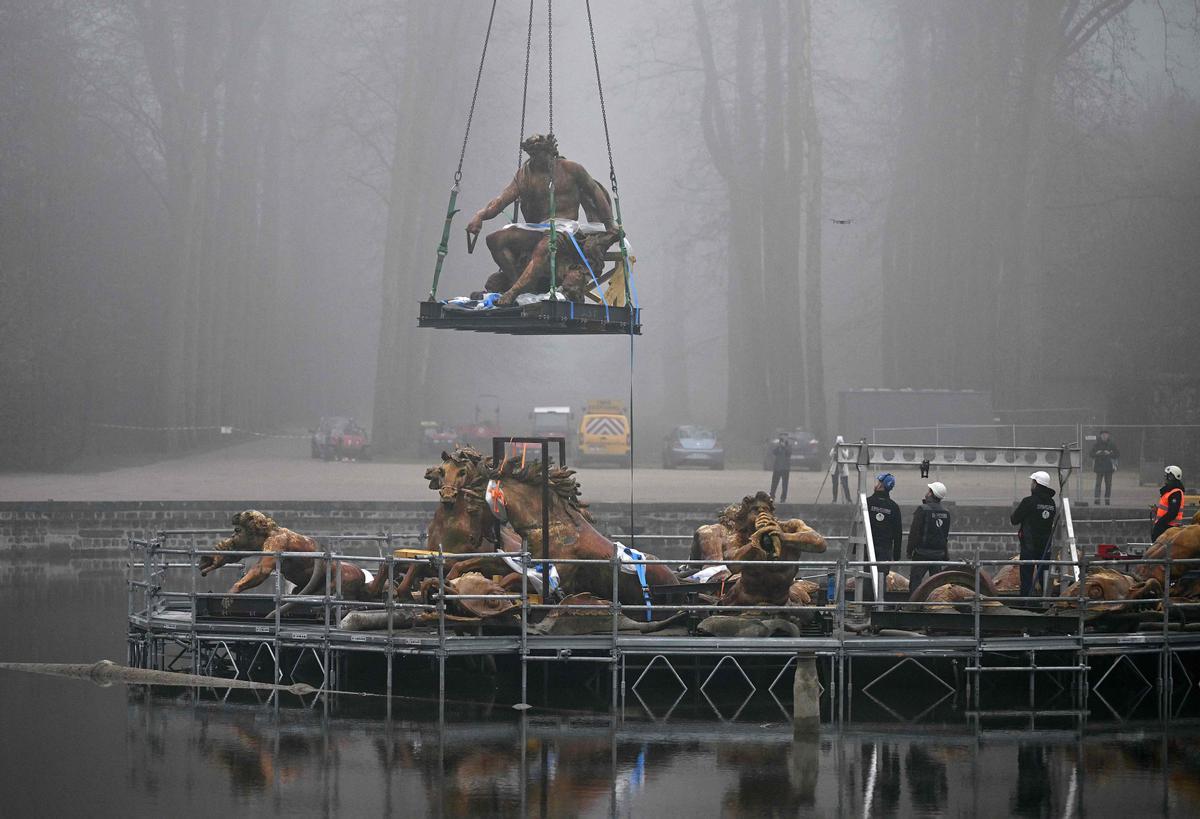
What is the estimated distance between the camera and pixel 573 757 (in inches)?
651

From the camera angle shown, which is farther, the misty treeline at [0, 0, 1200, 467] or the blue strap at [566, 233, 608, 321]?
the misty treeline at [0, 0, 1200, 467]

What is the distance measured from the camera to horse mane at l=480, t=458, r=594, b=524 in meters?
20.4

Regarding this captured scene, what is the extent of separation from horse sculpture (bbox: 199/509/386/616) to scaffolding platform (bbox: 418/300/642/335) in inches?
122

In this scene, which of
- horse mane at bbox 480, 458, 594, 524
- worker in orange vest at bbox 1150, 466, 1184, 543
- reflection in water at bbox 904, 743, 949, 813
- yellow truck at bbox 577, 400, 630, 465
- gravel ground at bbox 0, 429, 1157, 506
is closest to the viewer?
reflection in water at bbox 904, 743, 949, 813

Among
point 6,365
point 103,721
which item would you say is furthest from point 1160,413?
point 103,721

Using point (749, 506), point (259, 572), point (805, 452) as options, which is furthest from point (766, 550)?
point (805, 452)

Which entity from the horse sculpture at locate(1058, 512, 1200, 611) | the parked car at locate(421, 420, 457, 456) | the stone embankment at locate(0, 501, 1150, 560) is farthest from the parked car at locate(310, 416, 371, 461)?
Answer: the horse sculpture at locate(1058, 512, 1200, 611)

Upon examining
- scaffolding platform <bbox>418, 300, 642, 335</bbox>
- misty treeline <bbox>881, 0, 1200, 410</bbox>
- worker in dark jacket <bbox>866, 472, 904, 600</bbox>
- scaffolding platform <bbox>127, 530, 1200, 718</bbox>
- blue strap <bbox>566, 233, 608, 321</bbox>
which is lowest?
scaffolding platform <bbox>127, 530, 1200, 718</bbox>

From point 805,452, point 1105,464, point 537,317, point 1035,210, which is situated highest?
point 1035,210

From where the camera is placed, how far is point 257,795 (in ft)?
49.4

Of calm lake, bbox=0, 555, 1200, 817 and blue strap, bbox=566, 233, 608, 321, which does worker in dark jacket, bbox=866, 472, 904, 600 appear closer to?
calm lake, bbox=0, 555, 1200, 817

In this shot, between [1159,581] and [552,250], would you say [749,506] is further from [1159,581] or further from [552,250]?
[1159,581]

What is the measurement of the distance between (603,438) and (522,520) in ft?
127

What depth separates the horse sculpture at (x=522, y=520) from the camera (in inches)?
798
